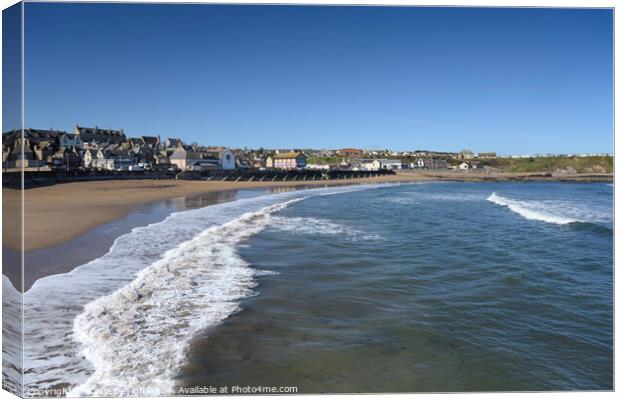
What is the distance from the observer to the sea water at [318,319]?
3.13m

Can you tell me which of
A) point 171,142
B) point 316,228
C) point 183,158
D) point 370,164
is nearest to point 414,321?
point 316,228

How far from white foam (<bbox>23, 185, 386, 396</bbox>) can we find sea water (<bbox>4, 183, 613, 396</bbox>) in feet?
0.05

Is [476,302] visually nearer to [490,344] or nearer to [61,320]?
[490,344]

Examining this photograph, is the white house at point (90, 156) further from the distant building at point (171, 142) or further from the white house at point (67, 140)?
the distant building at point (171, 142)

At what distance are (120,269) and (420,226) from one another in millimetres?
7938

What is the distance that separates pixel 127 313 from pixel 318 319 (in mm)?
1808

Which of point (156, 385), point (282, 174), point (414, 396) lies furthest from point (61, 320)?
point (282, 174)

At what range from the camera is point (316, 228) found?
1031cm

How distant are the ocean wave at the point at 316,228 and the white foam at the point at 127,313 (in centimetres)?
280

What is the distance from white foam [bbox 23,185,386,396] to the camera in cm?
301

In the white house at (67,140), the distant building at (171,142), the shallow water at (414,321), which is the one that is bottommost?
the shallow water at (414,321)

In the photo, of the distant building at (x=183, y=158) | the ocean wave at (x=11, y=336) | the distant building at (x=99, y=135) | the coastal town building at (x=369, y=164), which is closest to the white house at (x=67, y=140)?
the distant building at (x=99, y=135)

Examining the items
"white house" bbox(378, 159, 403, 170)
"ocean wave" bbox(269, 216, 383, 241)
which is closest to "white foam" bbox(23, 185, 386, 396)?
"ocean wave" bbox(269, 216, 383, 241)

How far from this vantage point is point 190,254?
6656mm
